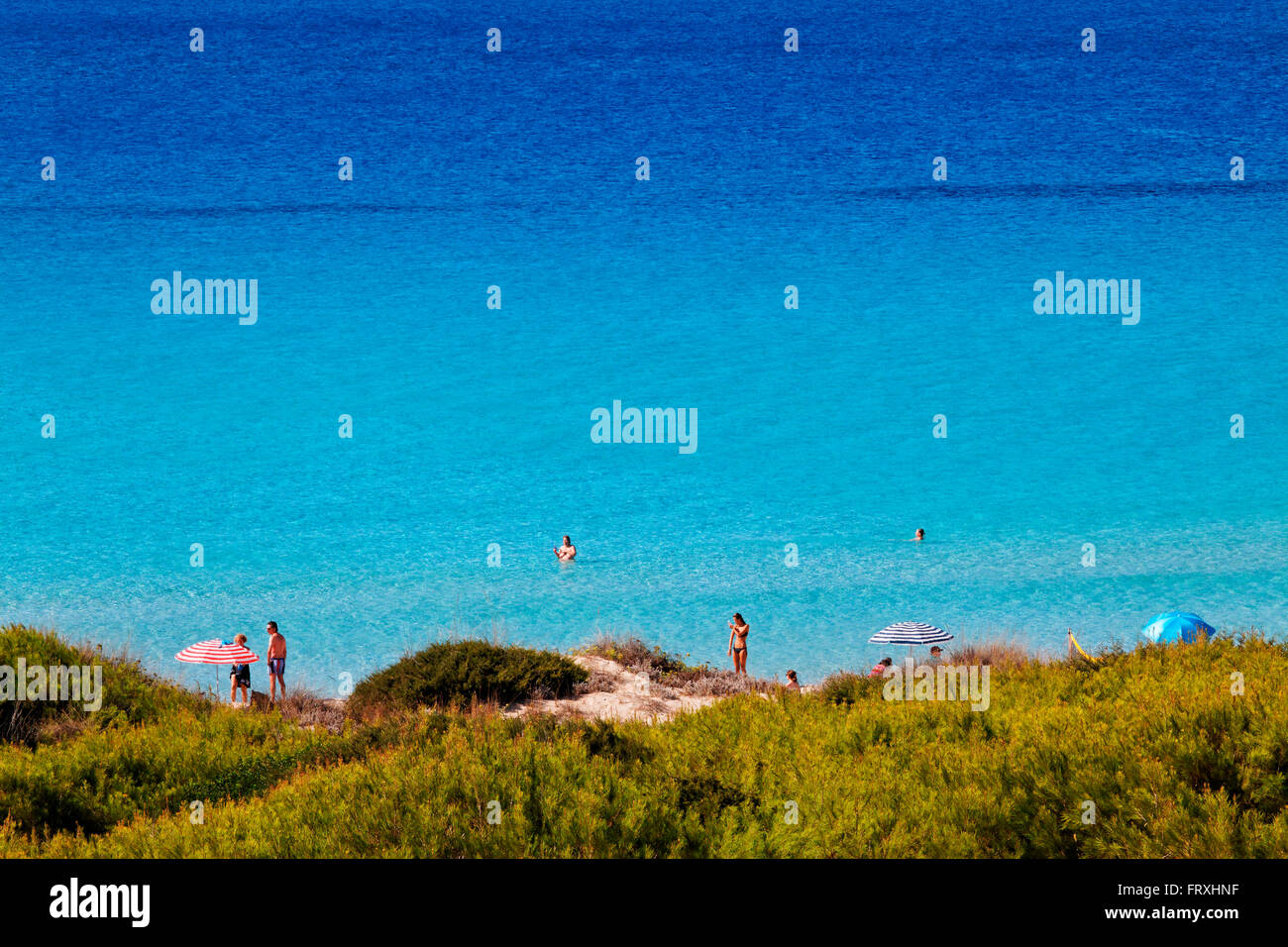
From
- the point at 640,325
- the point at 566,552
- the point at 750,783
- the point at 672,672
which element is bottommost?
the point at 750,783

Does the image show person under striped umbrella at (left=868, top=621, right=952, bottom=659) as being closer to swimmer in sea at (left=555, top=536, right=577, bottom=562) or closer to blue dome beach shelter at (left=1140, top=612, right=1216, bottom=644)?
blue dome beach shelter at (left=1140, top=612, right=1216, bottom=644)

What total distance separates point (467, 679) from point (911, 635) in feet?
24.9

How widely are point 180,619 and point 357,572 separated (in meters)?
4.12

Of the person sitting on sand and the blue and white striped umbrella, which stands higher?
the blue and white striped umbrella

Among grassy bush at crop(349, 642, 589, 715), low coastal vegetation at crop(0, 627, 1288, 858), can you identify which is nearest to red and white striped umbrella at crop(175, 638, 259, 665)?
grassy bush at crop(349, 642, 589, 715)

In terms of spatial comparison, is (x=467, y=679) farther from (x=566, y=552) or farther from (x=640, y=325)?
(x=640, y=325)

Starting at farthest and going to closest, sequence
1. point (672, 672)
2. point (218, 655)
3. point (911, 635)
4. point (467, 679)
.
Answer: point (911, 635)
point (218, 655)
point (672, 672)
point (467, 679)

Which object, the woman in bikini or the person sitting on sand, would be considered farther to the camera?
the woman in bikini

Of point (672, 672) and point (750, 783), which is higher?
point (672, 672)

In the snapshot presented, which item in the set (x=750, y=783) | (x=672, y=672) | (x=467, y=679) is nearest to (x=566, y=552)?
(x=672, y=672)

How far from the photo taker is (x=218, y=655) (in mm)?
17141

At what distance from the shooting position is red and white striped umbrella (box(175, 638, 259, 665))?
55.7 feet

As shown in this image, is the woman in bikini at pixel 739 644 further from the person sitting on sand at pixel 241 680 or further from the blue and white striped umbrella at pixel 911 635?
the person sitting on sand at pixel 241 680
